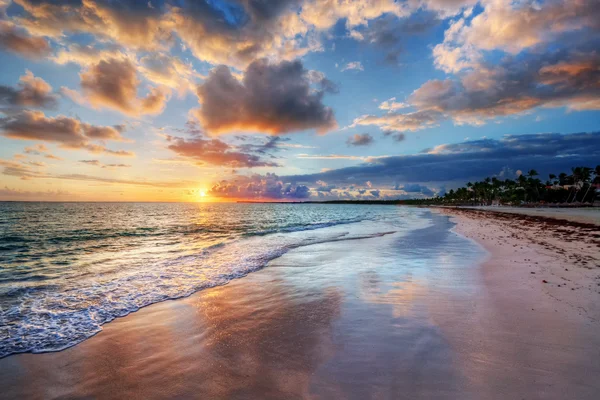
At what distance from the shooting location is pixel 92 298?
29.7 feet

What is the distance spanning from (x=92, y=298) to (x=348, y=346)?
8769 mm

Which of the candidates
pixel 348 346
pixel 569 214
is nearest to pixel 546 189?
pixel 569 214

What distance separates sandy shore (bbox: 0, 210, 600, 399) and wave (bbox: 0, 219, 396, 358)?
61cm

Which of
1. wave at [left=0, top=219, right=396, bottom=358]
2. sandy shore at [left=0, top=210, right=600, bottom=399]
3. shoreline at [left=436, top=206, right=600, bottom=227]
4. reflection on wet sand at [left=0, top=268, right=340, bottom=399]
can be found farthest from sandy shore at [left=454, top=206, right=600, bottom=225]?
wave at [left=0, top=219, right=396, bottom=358]

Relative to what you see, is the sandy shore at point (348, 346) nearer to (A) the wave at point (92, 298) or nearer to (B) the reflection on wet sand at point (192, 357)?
(B) the reflection on wet sand at point (192, 357)

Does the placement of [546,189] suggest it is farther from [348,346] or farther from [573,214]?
[348,346]

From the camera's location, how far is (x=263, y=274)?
39.9 ft

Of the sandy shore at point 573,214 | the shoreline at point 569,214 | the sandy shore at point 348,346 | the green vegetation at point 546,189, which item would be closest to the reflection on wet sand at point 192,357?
the sandy shore at point 348,346

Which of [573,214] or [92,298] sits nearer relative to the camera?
[92,298]

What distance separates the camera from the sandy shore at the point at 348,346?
13.4 ft

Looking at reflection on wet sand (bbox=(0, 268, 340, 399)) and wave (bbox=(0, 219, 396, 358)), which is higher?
reflection on wet sand (bbox=(0, 268, 340, 399))

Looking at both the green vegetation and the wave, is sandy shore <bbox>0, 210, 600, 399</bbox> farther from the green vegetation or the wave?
the green vegetation

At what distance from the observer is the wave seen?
251 inches

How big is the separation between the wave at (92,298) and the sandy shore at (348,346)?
612mm
